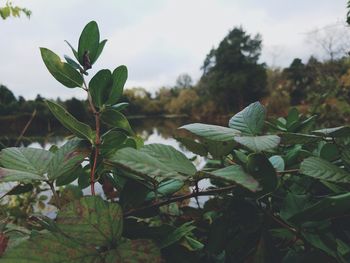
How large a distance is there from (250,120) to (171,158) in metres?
0.10

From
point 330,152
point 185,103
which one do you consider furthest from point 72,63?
point 185,103

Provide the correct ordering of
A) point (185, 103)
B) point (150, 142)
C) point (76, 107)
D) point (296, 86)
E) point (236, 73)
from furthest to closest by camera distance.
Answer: point (185, 103) → point (236, 73) → point (76, 107) → point (296, 86) → point (150, 142)

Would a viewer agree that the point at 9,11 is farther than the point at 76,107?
No

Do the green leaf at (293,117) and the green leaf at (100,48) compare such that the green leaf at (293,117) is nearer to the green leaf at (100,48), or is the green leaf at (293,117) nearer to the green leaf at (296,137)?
the green leaf at (296,137)

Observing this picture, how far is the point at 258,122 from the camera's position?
1.07 ft

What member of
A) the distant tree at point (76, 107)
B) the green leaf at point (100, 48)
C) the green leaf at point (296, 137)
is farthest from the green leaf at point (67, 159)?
the distant tree at point (76, 107)

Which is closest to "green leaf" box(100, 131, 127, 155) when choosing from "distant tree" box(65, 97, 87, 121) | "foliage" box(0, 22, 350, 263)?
"foliage" box(0, 22, 350, 263)

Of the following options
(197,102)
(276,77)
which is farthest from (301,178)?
(197,102)

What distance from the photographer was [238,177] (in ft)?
0.75

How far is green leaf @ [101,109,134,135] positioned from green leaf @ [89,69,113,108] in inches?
0.6

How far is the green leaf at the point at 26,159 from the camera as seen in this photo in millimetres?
330

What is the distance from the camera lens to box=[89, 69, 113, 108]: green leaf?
0.34 m

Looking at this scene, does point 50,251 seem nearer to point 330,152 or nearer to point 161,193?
point 161,193

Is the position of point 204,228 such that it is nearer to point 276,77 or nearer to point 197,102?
point 276,77
